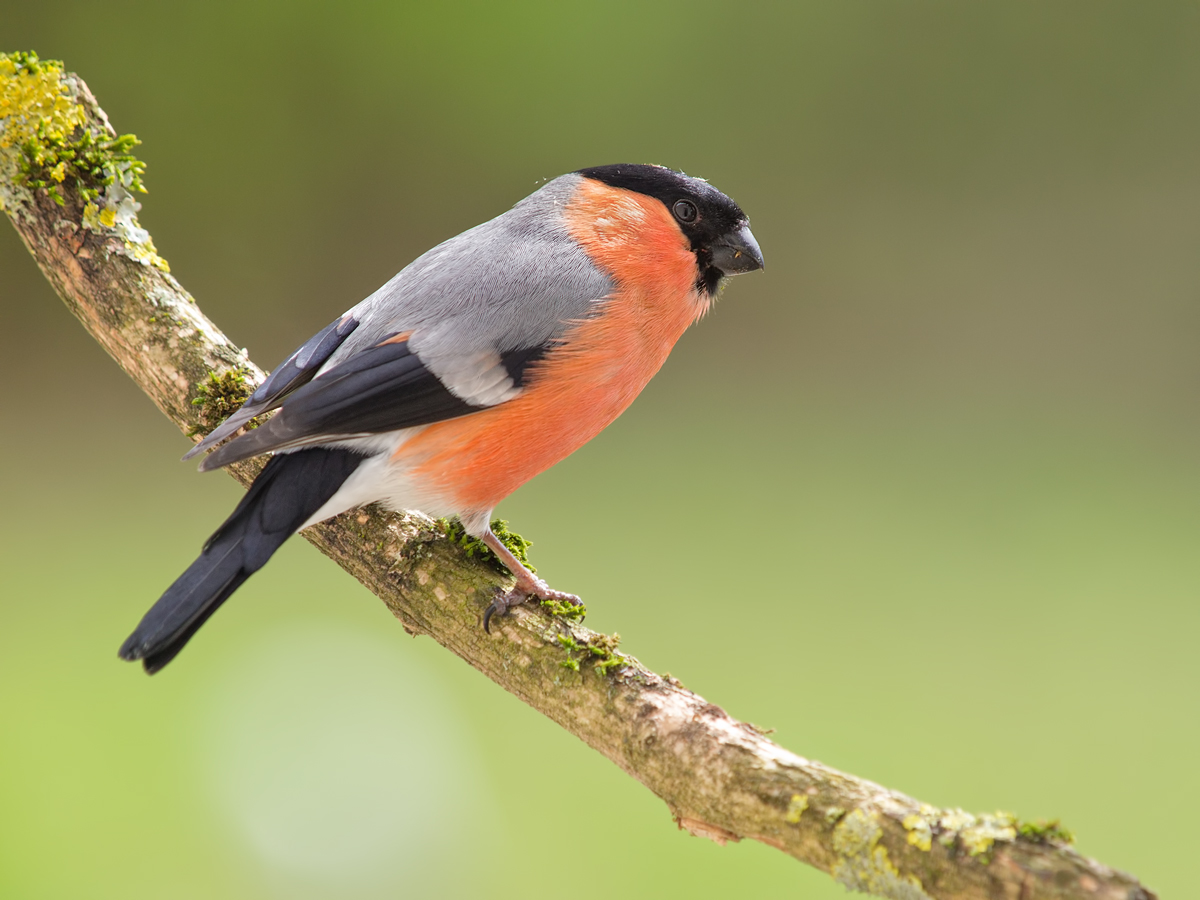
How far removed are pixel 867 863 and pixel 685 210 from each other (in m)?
1.10

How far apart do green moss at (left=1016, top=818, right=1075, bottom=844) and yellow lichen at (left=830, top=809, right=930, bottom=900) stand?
0.12 meters

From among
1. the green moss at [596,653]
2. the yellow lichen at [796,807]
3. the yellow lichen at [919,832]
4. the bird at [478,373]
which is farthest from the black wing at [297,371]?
the yellow lichen at [919,832]

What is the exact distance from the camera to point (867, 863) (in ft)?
3.52

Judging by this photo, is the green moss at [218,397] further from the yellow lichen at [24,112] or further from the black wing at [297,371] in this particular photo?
the yellow lichen at [24,112]

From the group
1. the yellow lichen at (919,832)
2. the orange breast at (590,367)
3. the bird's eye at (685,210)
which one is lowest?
the yellow lichen at (919,832)

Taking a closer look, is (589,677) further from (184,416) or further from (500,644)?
(184,416)

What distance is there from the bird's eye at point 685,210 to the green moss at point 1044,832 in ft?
3.64

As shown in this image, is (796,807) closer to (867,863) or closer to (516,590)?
(867,863)

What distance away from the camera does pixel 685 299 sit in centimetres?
174

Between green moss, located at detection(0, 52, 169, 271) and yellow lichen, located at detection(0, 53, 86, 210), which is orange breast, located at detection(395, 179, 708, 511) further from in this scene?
yellow lichen, located at detection(0, 53, 86, 210)

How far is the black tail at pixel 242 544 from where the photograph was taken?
4.16 feet

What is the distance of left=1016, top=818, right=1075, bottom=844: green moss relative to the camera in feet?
3.28

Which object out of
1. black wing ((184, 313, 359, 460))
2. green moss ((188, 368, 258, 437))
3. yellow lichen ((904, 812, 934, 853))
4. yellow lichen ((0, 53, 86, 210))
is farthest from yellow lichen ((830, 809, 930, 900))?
yellow lichen ((0, 53, 86, 210))

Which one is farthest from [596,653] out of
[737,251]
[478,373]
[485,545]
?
[737,251]
